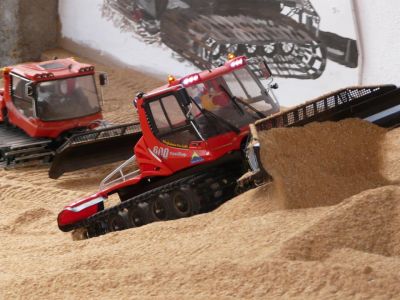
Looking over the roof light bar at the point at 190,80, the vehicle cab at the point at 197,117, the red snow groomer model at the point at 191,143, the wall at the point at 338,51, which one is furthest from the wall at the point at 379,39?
the roof light bar at the point at 190,80

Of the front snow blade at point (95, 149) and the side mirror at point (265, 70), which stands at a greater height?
the side mirror at point (265, 70)

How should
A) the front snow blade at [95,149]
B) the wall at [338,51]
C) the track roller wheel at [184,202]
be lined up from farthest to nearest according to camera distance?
the wall at [338,51] < the front snow blade at [95,149] < the track roller wheel at [184,202]

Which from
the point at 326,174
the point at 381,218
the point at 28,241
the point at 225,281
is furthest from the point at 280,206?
the point at 28,241

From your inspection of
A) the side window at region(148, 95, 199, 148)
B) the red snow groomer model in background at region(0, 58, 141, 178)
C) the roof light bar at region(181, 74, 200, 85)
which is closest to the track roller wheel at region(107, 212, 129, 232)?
the side window at region(148, 95, 199, 148)

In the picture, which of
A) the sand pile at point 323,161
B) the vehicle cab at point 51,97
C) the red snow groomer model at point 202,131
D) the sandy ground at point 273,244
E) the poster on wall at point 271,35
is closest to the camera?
the sandy ground at point 273,244

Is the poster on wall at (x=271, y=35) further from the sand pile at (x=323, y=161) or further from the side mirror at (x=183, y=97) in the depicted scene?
the side mirror at (x=183, y=97)

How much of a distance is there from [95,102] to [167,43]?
3.11 meters

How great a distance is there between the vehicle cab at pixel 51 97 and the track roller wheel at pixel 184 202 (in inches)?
165

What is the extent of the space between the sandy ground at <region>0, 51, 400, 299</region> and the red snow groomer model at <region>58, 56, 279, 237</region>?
53 centimetres

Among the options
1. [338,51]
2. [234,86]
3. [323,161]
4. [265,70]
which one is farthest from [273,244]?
[338,51]

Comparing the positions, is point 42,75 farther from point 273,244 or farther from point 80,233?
point 273,244

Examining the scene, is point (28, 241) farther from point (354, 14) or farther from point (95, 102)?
point (354, 14)

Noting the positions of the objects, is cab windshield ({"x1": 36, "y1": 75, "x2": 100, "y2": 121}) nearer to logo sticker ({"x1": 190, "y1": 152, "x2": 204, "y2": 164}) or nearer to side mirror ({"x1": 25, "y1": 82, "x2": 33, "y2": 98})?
side mirror ({"x1": 25, "y1": 82, "x2": 33, "y2": 98})

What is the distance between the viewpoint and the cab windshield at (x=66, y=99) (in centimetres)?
1101
